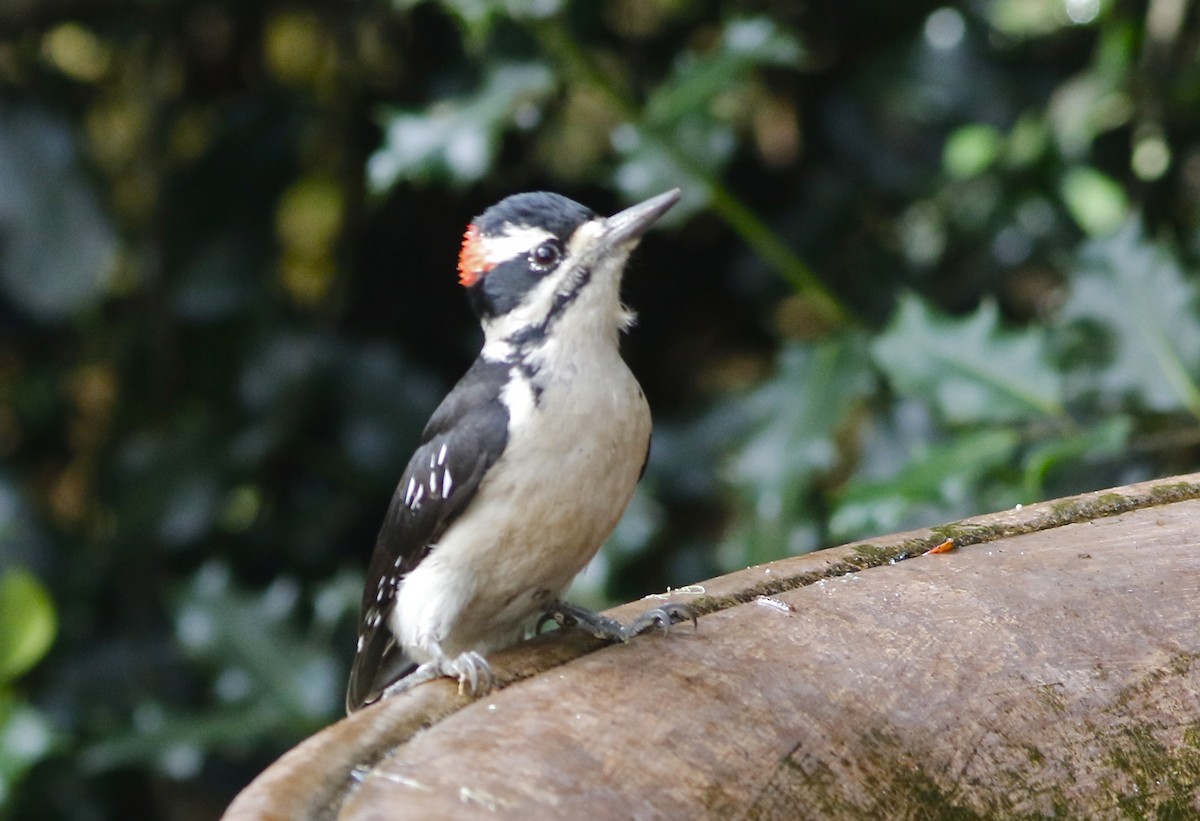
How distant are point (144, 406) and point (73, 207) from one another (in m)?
0.61

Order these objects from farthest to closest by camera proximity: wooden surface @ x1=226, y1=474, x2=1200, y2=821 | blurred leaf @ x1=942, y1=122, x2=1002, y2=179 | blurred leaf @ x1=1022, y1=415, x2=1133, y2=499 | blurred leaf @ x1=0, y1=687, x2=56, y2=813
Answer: blurred leaf @ x1=942, y1=122, x2=1002, y2=179 < blurred leaf @ x1=0, y1=687, x2=56, y2=813 < blurred leaf @ x1=1022, y1=415, x2=1133, y2=499 < wooden surface @ x1=226, y1=474, x2=1200, y2=821

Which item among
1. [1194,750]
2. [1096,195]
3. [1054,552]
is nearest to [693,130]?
[1096,195]

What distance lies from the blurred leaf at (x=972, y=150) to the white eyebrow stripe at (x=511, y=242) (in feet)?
5.97

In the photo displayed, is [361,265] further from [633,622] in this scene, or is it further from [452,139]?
[633,622]

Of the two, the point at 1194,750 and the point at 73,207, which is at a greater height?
the point at 73,207

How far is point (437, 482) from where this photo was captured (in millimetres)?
2514

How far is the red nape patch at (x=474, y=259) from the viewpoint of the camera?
2.59 m

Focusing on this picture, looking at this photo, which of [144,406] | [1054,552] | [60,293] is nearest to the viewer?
[1054,552]

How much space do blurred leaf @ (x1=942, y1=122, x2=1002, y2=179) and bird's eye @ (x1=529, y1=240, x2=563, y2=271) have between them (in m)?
1.81

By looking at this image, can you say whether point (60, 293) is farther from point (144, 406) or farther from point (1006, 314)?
point (1006, 314)

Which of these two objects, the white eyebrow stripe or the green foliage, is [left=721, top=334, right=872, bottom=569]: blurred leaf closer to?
the white eyebrow stripe

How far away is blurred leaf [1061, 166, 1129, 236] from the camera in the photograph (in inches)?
158

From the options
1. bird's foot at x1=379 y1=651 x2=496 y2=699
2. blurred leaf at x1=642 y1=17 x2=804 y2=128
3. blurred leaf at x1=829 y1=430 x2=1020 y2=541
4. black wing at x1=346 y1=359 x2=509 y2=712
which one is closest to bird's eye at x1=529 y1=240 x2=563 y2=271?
black wing at x1=346 y1=359 x2=509 y2=712

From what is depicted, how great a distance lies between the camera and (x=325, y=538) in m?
4.23
